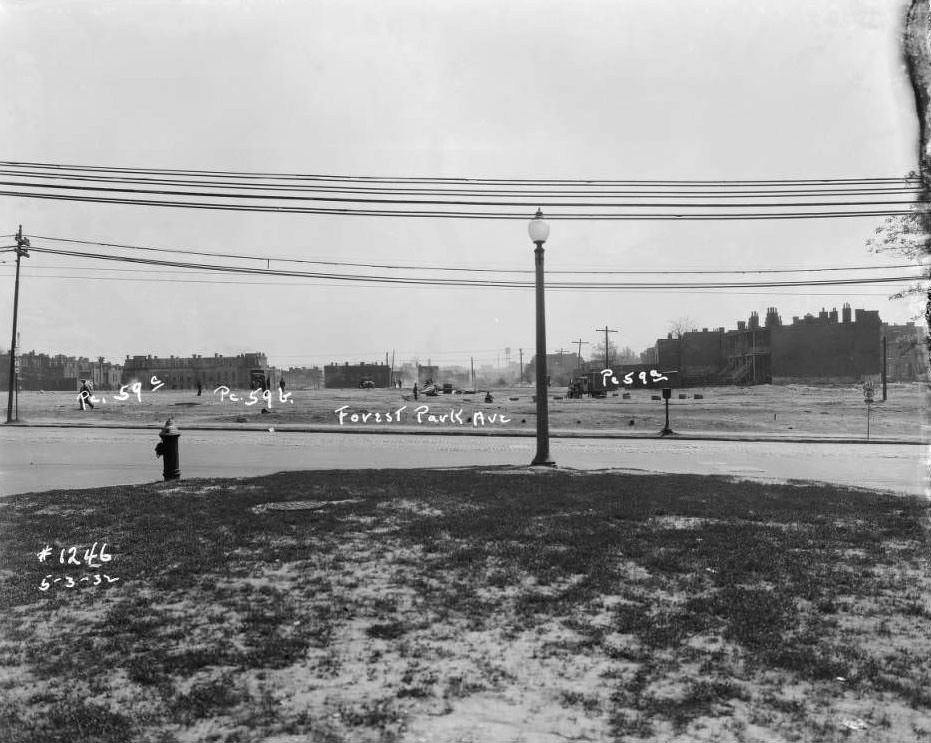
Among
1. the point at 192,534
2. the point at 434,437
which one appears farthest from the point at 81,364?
the point at 192,534

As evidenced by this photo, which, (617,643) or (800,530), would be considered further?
(800,530)

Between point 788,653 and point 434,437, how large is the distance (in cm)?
1943

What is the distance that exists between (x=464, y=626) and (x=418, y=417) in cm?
2786

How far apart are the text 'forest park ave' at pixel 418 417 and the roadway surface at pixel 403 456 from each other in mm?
7784

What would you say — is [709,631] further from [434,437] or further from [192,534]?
[434,437]

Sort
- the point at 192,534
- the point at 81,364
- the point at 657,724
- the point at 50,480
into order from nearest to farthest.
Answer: the point at 657,724
the point at 192,534
the point at 50,480
the point at 81,364

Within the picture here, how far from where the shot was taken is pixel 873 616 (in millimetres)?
4527

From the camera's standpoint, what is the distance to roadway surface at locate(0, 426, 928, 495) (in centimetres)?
1265

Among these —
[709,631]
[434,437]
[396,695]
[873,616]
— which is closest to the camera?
[396,695]

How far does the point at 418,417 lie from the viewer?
32094mm
